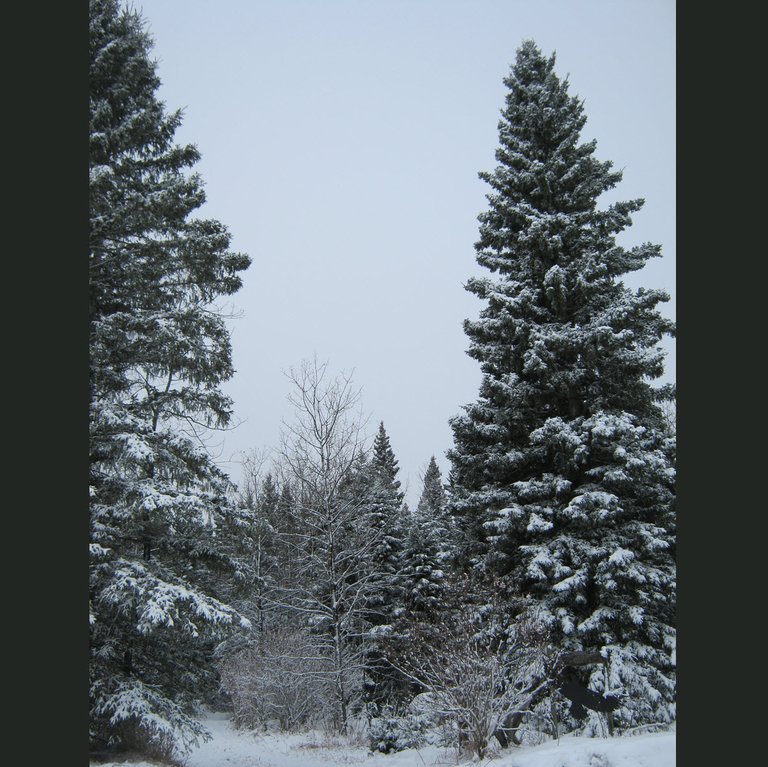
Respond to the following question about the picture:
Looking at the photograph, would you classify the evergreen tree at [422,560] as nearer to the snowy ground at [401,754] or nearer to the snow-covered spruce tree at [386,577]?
the snow-covered spruce tree at [386,577]

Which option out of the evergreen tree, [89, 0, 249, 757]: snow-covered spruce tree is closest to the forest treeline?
[89, 0, 249, 757]: snow-covered spruce tree

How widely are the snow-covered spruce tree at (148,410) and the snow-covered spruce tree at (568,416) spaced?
19.2 ft

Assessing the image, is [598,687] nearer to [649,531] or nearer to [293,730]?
[649,531]

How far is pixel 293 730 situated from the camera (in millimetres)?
16828

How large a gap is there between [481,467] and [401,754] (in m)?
6.20

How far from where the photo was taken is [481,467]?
500 inches

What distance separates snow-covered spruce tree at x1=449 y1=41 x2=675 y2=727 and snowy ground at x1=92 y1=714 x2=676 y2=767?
2398mm

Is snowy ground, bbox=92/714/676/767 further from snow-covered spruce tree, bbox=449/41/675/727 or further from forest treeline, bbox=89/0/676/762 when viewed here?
snow-covered spruce tree, bbox=449/41/675/727

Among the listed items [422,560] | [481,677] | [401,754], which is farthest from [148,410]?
[422,560]

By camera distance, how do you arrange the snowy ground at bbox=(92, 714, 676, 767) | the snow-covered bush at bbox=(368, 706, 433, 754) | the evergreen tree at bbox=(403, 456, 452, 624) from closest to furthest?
the snowy ground at bbox=(92, 714, 676, 767) → the snow-covered bush at bbox=(368, 706, 433, 754) → the evergreen tree at bbox=(403, 456, 452, 624)

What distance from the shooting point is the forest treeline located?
334 inches

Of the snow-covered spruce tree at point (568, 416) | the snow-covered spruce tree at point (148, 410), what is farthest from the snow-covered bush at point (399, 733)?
the snow-covered spruce tree at point (148, 410)

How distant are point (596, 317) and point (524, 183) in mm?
4004

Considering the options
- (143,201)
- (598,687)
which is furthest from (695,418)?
(143,201)
